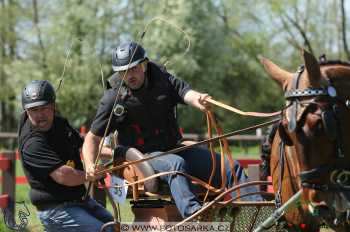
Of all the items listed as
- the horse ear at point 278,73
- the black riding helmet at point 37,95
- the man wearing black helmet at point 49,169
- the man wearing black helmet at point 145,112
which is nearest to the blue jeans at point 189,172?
the man wearing black helmet at point 145,112

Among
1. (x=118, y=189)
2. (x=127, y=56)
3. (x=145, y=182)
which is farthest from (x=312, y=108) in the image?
(x=118, y=189)

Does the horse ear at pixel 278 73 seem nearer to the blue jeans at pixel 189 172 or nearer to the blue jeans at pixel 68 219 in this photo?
the blue jeans at pixel 189 172

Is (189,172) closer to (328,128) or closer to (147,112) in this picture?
(147,112)

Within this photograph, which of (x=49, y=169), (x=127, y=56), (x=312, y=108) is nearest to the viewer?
(x=312, y=108)

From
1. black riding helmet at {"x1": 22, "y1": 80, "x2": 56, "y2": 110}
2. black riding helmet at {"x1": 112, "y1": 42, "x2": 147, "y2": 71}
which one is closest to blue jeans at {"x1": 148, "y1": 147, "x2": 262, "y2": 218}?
black riding helmet at {"x1": 112, "y1": 42, "x2": 147, "y2": 71}

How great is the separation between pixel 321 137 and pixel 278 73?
0.72 m

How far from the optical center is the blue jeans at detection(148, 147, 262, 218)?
5.44m

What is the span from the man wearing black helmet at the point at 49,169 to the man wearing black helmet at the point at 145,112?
224mm

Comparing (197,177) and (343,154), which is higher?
(343,154)

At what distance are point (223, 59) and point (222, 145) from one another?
32505 mm

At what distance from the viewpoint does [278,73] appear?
182 inches

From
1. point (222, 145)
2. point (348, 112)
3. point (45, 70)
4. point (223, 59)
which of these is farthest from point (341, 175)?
point (223, 59)

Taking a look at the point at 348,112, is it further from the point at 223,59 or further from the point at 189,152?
the point at 223,59

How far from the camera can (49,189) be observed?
586 centimetres
